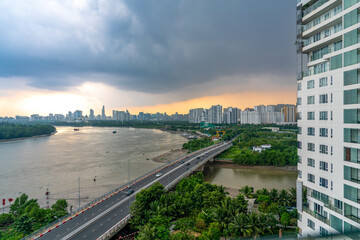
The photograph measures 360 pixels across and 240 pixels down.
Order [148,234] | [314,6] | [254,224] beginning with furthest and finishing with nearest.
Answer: [254,224] → [148,234] → [314,6]

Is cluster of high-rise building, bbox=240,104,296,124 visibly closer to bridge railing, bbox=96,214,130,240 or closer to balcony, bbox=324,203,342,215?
bridge railing, bbox=96,214,130,240

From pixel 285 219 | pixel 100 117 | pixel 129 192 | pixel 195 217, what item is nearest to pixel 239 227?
pixel 195 217

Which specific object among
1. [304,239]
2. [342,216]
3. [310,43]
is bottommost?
[342,216]

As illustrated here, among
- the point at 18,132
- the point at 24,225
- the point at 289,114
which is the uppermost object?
the point at 289,114

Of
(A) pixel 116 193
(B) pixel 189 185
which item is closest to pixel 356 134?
(B) pixel 189 185

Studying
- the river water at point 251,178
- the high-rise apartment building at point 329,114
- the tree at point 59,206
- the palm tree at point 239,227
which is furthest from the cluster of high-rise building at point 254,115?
the high-rise apartment building at point 329,114

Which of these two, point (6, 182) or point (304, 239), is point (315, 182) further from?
point (6, 182)

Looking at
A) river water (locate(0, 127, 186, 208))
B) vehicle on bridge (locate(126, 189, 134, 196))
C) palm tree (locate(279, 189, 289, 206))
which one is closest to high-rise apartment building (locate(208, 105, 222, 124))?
river water (locate(0, 127, 186, 208))

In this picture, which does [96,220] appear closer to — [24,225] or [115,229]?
[115,229]
